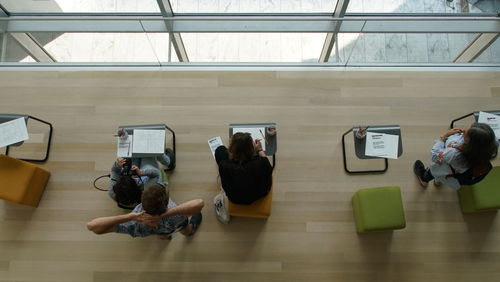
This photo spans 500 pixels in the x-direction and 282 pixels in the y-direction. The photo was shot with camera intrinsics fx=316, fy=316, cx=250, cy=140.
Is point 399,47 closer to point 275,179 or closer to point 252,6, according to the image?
point 252,6

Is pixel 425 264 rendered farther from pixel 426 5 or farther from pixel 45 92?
pixel 45 92

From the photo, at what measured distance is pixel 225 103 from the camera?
3326 millimetres

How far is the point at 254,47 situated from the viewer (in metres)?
3.39

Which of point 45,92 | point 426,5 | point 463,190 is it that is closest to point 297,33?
point 426,5

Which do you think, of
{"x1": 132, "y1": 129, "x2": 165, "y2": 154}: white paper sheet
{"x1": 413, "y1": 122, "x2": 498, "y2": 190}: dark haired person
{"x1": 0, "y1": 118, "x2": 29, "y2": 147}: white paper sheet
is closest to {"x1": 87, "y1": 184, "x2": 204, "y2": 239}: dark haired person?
{"x1": 132, "y1": 129, "x2": 165, "y2": 154}: white paper sheet

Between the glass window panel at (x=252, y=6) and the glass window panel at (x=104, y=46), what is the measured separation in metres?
0.44

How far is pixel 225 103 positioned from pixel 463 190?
2395 mm

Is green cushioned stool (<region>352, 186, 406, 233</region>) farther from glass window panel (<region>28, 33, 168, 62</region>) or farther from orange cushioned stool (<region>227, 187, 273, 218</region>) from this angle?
glass window panel (<region>28, 33, 168, 62</region>)

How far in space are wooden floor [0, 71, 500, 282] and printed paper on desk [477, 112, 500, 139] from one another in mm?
537

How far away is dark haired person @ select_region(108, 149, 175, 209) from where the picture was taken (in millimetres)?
2186

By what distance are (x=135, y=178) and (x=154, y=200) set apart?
581mm

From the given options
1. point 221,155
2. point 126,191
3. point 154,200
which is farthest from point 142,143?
point 154,200

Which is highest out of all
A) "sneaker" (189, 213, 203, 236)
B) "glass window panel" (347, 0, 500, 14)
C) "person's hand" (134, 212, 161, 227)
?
"glass window panel" (347, 0, 500, 14)

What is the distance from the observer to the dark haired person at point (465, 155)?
2064 mm
